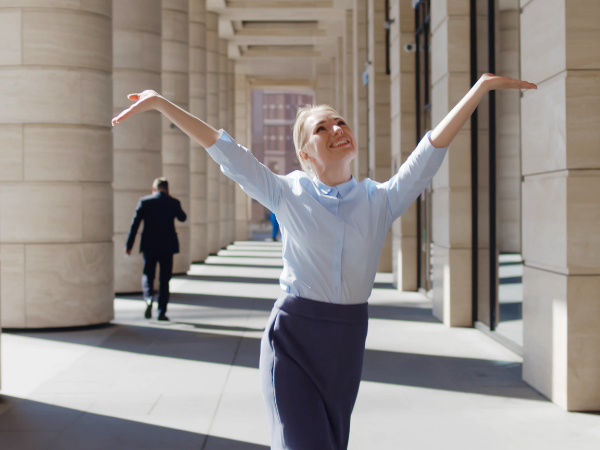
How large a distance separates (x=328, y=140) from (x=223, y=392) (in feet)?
12.8

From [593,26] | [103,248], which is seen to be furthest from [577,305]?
[103,248]

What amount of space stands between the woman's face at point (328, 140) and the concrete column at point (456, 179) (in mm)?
6893

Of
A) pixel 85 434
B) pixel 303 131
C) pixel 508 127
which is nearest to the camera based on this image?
pixel 303 131

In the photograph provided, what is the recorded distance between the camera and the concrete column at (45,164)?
A: 9008 mm

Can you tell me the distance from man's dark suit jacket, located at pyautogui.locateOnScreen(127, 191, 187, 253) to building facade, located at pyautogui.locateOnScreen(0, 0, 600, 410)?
1.26ft

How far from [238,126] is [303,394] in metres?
35.5

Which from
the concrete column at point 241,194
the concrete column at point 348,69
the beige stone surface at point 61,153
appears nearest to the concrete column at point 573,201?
the beige stone surface at point 61,153

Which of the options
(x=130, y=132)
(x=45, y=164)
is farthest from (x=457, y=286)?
(x=130, y=132)

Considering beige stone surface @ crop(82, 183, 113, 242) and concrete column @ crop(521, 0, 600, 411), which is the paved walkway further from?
beige stone surface @ crop(82, 183, 113, 242)

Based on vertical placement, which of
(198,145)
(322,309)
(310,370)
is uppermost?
(198,145)

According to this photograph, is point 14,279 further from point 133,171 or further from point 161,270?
point 133,171

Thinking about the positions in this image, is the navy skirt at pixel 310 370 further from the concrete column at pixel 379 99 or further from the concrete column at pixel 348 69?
the concrete column at pixel 348 69

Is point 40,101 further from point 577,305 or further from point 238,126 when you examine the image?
point 238,126

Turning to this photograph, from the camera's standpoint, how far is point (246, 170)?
102 inches
